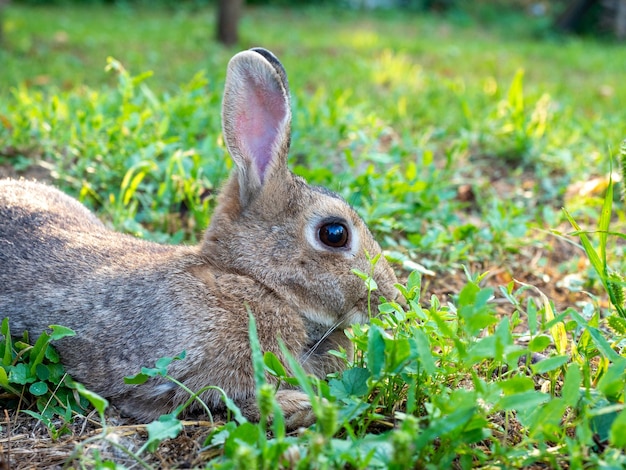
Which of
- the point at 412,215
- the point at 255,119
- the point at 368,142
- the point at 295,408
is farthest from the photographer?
the point at 368,142

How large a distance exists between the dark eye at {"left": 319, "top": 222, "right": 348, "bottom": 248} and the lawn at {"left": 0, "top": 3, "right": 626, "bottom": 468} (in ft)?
1.06

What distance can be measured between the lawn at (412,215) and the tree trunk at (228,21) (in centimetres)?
34

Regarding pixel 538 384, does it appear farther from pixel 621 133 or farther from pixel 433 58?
pixel 433 58

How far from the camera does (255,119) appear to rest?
9.91 feet

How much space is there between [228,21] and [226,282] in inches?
314

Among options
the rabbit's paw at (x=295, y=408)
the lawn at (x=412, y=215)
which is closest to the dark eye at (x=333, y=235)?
the lawn at (x=412, y=215)

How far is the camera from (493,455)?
6.48 feet

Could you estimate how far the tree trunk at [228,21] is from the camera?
992cm

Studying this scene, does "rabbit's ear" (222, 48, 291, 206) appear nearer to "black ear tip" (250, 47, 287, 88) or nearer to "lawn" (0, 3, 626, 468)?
"black ear tip" (250, 47, 287, 88)

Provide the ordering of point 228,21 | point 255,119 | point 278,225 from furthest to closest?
1. point 228,21
2. point 255,119
3. point 278,225

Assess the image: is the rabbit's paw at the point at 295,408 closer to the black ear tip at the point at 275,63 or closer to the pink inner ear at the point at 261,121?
the pink inner ear at the point at 261,121

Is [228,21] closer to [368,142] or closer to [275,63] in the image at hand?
[368,142]

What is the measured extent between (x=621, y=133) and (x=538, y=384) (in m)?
3.73

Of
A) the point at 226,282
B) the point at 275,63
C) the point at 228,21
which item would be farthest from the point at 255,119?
the point at 228,21
